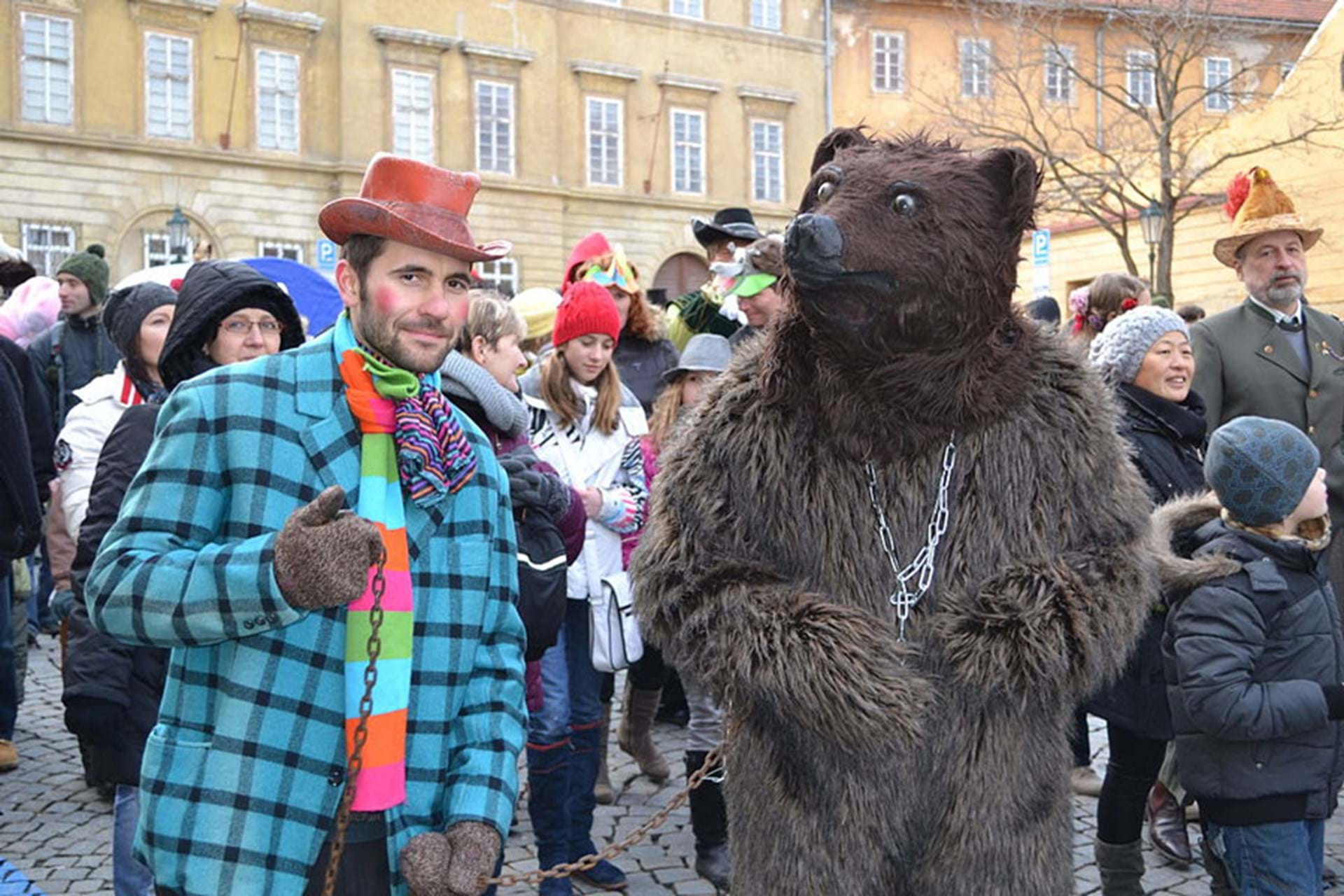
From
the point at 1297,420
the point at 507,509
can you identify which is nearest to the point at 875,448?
the point at 507,509

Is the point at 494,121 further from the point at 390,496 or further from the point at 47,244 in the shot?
the point at 390,496

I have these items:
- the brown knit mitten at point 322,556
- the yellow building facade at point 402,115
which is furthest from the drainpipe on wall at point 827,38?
the brown knit mitten at point 322,556

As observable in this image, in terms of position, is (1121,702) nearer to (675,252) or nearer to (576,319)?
(576,319)

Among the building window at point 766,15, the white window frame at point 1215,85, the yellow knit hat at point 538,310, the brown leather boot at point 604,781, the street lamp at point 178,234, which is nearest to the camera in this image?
the brown leather boot at point 604,781

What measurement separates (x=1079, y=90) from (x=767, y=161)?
967 centimetres

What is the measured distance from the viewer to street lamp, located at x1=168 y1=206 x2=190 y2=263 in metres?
22.0

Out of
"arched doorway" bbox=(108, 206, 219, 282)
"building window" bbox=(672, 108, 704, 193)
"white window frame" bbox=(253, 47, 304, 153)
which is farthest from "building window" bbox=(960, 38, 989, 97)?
Answer: "arched doorway" bbox=(108, 206, 219, 282)

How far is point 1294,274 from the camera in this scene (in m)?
5.27

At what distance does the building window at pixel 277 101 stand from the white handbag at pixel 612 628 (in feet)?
72.9

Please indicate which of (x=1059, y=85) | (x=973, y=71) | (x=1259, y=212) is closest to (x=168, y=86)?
(x=973, y=71)

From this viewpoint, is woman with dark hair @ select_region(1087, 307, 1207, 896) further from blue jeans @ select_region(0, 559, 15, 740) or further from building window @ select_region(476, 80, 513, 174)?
building window @ select_region(476, 80, 513, 174)

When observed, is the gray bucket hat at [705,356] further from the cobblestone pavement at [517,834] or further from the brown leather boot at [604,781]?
the cobblestone pavement at [517,834]

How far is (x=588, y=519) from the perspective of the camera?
453 centimetres

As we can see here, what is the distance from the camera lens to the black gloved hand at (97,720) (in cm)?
337
